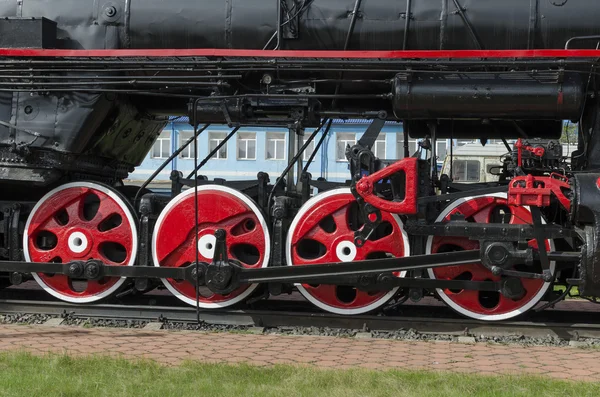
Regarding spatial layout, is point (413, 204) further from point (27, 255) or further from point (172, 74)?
point (27, 255)

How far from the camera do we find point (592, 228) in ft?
20.6

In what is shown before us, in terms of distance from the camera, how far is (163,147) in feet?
109

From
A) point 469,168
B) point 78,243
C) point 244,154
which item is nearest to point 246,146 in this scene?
point 244,154

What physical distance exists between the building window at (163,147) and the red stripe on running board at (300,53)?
84.2 feet

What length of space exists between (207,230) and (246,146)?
25.2 meters

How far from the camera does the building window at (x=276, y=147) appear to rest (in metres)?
31.9

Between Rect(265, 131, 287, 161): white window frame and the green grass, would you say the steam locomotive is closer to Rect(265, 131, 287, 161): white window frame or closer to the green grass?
the green grass

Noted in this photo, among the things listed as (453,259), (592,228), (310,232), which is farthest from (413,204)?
(592,228)

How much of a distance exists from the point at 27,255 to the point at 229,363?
2980 millimetres

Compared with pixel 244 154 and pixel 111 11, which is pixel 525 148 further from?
pixel 244 154

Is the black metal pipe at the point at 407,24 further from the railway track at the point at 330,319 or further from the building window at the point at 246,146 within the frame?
the building window at the point at 246,146

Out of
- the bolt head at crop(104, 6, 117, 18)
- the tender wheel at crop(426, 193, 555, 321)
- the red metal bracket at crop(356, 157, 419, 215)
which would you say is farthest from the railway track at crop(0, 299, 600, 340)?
the bolt head at crop(104, 6, 117, 18)

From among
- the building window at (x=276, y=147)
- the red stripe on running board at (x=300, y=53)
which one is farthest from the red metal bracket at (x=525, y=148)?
the building window at (x=276, y=147)

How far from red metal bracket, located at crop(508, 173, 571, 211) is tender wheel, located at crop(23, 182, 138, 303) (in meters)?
3.58
